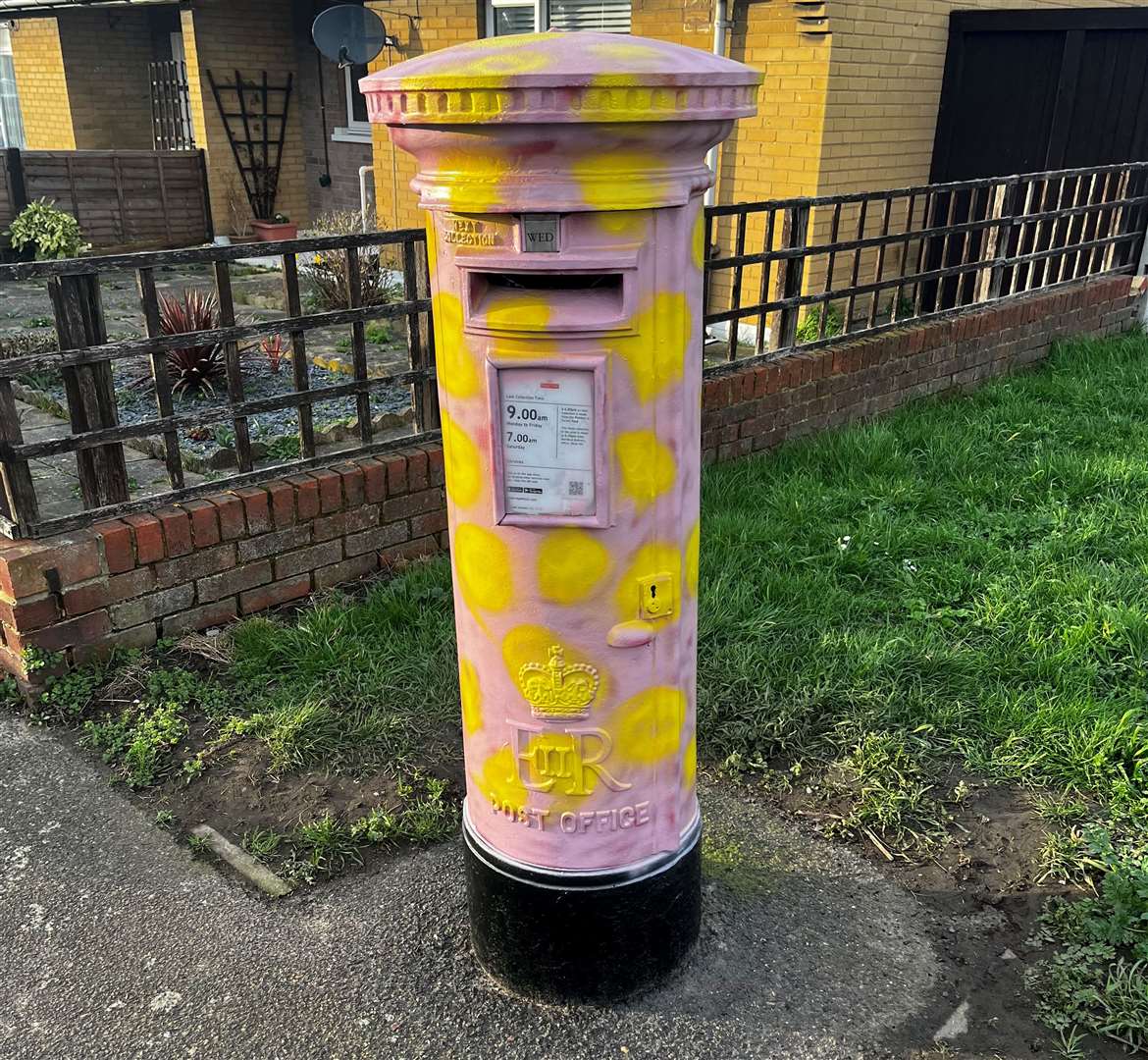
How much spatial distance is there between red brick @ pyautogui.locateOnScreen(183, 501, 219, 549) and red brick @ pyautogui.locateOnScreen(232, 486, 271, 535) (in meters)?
0.12

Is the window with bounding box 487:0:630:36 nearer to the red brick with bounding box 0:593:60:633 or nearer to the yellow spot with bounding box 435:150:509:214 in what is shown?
the red brick with bounding box 0:593:60:633

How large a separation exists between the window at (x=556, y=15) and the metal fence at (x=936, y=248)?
1.98 meters

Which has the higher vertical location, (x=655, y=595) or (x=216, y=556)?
(x=655, y=595)

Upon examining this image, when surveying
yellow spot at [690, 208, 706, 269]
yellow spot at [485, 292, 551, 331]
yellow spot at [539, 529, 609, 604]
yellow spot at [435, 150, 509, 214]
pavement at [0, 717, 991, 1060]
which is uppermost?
yellow spot at [435, 150, 509, 214]

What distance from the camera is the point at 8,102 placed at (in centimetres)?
1719

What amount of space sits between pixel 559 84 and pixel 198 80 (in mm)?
12859

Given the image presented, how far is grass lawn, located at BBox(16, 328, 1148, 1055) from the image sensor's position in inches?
120

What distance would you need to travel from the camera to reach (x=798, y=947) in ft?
8.93

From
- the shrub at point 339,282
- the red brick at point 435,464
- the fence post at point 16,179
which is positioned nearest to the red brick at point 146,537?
the red brick at point 435,464

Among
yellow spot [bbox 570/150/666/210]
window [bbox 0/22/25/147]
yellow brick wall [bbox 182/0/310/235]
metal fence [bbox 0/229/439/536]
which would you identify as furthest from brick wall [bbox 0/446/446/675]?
window [bbox 0/22/25/147]

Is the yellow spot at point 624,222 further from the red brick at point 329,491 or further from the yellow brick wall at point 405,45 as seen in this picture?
the yellow brick wall at point 405,45

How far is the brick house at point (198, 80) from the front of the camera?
13.1 metres

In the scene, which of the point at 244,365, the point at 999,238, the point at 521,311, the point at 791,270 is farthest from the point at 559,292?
the point at 999,238

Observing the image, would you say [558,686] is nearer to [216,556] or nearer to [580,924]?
[580,924]
